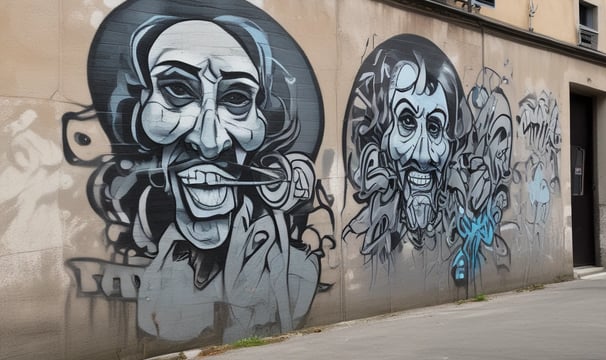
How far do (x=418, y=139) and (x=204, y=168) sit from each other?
3.87m

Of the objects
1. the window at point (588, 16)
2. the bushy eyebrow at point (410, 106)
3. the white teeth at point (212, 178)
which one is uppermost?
the window at point (588, 16)

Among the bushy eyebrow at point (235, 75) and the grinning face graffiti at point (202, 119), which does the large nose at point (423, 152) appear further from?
the bushy eyebrow at point (235, 75)

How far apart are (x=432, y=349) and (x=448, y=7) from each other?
18.9ft

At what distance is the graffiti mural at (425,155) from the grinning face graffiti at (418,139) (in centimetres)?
1

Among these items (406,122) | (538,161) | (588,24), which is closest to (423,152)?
(406,122)

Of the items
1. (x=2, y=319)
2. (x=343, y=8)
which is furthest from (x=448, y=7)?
(x=2, y=319)

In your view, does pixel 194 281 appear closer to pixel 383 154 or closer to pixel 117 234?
pixel 117 234

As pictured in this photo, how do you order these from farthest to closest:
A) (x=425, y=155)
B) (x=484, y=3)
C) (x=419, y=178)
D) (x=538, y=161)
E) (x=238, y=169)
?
(x=538, y=161) < (x=484, y=3) < (x=425, y=155) < (x=419, y=178) < (x=238, y=169)

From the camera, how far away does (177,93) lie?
24.7ft

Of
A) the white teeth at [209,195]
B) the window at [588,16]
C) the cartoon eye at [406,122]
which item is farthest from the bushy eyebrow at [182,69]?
the window at [588,16]

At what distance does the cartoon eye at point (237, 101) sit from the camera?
7963 millimetres

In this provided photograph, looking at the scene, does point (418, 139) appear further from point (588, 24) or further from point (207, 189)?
point (588, 24)

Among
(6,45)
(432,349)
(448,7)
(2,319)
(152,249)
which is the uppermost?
(448,7)

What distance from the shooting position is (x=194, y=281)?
761 cm
